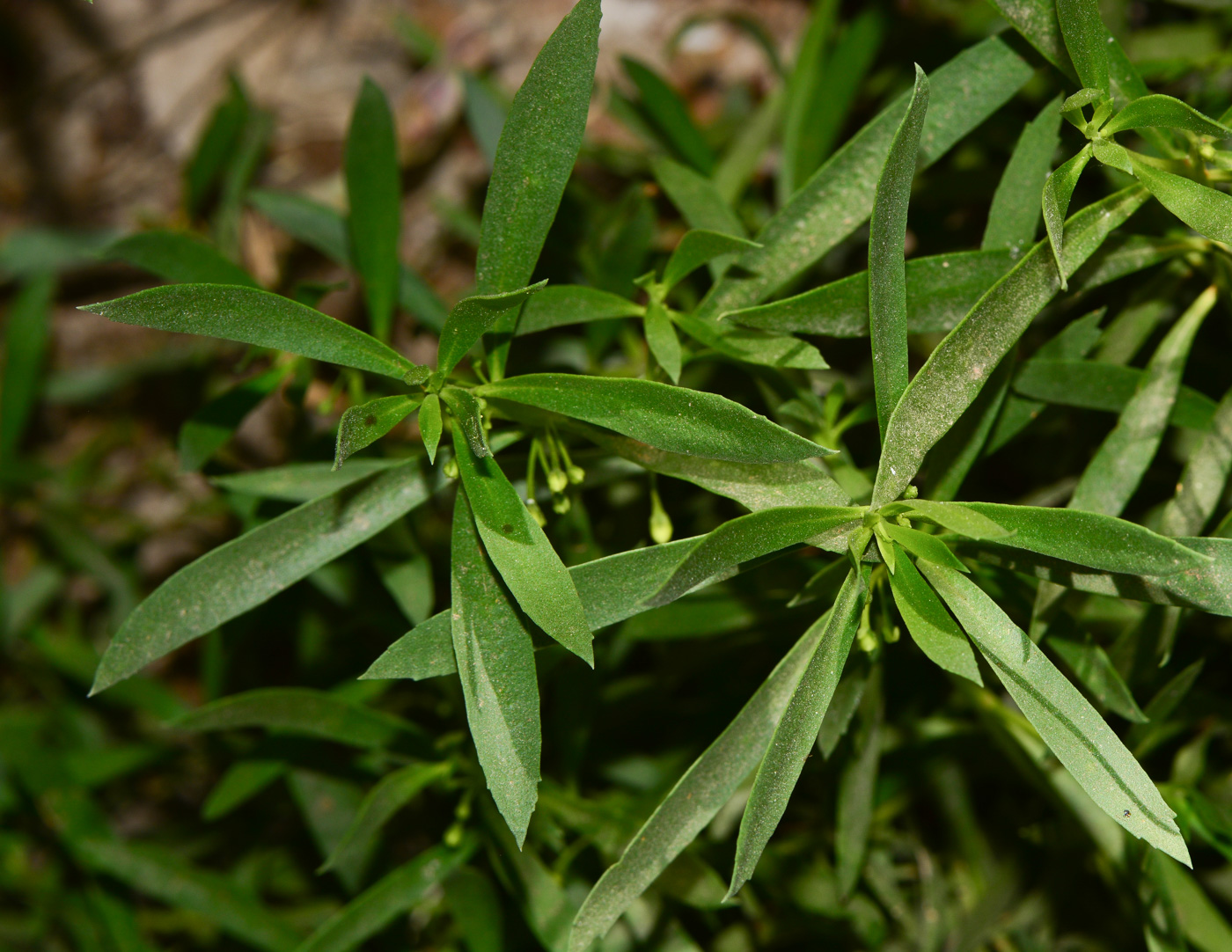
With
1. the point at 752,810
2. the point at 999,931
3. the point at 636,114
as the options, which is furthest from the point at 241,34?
the point at 999,931

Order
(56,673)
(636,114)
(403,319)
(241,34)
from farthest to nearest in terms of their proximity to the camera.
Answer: (241,34)
(56,673)
(403,319)
(636,114)

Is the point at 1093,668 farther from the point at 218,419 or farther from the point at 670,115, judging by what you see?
the point at 218,419

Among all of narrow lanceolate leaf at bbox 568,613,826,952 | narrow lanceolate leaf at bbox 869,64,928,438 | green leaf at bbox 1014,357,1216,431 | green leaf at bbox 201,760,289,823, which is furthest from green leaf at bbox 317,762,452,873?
green leaf at bbox 1014,357,1216,431

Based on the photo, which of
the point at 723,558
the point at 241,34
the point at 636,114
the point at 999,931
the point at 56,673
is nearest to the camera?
the point at 723,558

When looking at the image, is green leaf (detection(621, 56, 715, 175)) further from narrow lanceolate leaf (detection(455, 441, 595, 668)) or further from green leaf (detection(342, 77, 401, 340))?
narrow lanceolate leaf (detection(455, 441, 595, 668))

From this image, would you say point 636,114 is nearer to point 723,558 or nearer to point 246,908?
point 723,558
